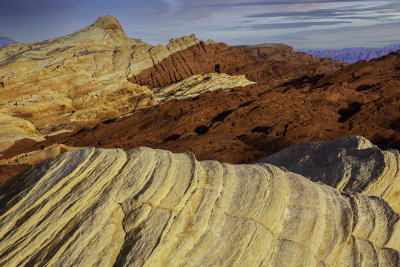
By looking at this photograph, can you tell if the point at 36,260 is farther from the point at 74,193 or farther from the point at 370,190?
the point at 370,190

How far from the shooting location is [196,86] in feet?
101

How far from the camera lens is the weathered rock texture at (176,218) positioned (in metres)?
4.91

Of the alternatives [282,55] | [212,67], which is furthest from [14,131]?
[282,55]

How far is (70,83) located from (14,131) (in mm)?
6708

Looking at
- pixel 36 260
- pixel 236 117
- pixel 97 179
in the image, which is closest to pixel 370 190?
pixel 97 179

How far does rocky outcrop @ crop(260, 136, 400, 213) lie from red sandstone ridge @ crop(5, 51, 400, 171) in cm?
332

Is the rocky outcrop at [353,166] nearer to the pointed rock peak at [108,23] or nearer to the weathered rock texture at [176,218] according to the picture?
the weathered rock texture at [176,218]

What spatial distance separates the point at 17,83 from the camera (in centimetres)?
2369

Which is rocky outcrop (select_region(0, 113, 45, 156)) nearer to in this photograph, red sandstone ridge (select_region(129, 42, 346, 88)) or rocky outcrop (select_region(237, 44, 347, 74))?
red sandstone ridge (select_region(129, 42, 346, 88))

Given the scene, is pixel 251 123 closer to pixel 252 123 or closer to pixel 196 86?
pixel 252 123

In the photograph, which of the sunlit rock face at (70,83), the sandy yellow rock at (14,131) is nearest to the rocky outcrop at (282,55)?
the sunlit rock face at (70,83)

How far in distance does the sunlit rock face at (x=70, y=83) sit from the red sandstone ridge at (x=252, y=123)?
10.2ft

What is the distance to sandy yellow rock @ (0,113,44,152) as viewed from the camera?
1951cm

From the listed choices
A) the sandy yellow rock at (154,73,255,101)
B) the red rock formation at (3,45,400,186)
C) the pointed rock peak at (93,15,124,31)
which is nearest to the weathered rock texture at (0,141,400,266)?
the red rock formation at (3,45,400,186)
